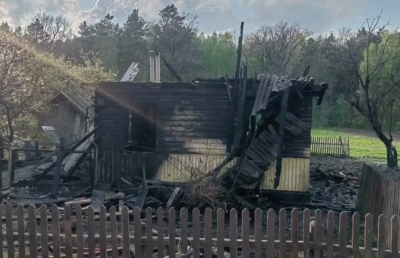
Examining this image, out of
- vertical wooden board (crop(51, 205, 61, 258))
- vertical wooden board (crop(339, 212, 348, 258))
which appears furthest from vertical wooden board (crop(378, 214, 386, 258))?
vertical wooden board (crop(51, 205, 61, 258))

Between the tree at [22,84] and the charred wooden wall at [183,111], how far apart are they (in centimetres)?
984

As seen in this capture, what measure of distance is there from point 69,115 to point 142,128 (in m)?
16.5

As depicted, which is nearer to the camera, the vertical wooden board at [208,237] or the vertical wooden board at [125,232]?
the vertical wooden board at [208,237]

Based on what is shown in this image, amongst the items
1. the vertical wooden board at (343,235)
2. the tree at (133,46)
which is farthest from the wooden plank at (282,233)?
the tree at (133,46)

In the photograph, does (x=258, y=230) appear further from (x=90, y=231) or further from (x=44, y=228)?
(x=44, y=228)

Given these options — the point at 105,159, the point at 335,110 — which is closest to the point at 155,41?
the point at 335,110

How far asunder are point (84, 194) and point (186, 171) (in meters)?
3.38

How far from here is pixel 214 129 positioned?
14.1 metres

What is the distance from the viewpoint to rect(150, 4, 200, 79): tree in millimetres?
46469

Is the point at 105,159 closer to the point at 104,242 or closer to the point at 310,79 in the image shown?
the point at 310,79

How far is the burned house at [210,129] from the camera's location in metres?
13.4

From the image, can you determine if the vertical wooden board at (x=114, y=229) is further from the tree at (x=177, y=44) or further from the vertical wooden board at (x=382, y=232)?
the tree at (x=177, y=44)

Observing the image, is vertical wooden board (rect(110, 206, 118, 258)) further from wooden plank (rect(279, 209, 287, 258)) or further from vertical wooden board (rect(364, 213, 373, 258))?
vertical wooden board (rect(364, 213, 373, 258))

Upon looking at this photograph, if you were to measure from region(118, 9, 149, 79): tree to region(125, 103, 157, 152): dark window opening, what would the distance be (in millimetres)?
32337
